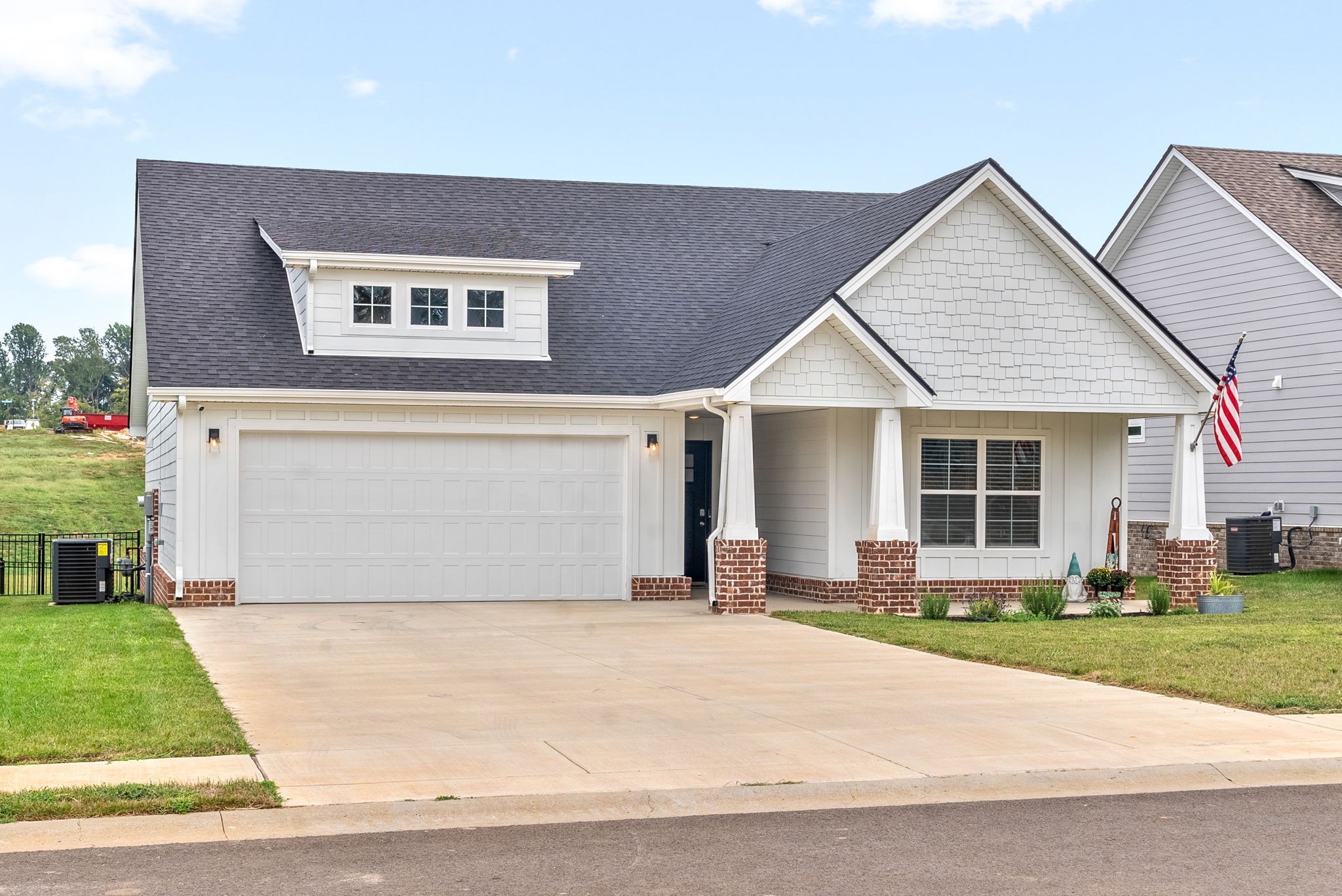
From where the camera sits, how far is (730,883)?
659 cm

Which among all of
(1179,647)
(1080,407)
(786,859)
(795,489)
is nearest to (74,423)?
(795,489)

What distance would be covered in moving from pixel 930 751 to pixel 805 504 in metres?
11.7

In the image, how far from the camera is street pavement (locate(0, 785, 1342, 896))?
6492mm

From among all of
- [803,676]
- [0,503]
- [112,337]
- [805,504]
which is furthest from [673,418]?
[112,337]

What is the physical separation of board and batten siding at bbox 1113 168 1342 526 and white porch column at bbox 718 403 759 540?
11501 mm

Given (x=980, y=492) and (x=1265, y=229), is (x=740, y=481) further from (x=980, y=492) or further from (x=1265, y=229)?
(x=1265, y=229)

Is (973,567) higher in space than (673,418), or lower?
lower

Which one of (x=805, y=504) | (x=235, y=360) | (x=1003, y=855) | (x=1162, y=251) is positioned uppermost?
(x=1162, y=251)

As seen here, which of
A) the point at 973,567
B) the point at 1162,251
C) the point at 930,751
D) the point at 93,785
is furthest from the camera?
the point at 1162,251

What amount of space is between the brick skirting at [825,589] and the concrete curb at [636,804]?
36.8 feet

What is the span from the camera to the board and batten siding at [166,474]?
66.8ft

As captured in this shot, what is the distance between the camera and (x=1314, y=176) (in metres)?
27.1

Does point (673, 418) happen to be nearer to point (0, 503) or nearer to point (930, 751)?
point (930, 751)

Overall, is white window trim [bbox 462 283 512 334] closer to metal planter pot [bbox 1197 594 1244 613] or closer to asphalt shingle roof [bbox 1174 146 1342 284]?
metal planter pot [bbox 1197 594 1244 613]
